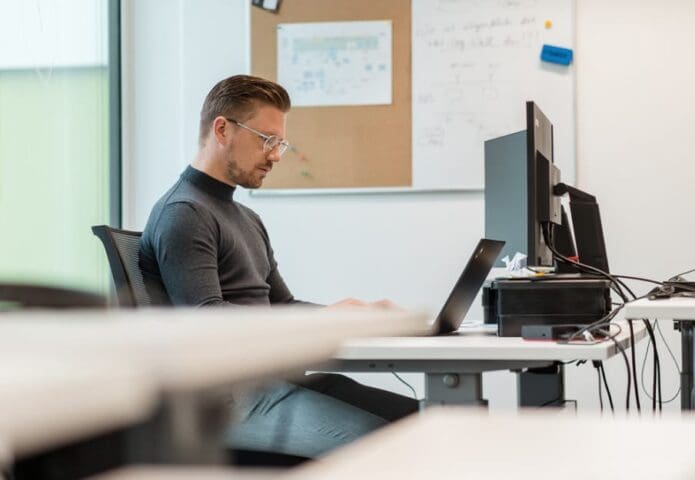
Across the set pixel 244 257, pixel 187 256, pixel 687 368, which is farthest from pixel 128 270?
pixel 687 368

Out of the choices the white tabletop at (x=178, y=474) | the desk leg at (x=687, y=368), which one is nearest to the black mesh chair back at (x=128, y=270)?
the desk leg at (x=687, y=368)

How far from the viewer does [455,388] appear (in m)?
1.96

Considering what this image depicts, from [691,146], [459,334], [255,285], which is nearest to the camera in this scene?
[459,334]

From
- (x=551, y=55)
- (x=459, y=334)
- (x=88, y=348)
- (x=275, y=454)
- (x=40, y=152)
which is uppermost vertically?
(x=551, y=55)

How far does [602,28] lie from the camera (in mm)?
3852

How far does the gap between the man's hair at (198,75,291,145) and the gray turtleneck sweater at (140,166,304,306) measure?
18cm

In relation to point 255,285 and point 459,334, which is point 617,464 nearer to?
point 459,334

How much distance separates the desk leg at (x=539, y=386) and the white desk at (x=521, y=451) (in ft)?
5.58

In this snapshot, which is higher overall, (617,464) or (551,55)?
(551,55)

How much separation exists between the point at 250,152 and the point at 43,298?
1.97 meters

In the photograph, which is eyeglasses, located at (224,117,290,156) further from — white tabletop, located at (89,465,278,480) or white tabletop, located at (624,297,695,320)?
white tabletop, located at (89,465,278,480)

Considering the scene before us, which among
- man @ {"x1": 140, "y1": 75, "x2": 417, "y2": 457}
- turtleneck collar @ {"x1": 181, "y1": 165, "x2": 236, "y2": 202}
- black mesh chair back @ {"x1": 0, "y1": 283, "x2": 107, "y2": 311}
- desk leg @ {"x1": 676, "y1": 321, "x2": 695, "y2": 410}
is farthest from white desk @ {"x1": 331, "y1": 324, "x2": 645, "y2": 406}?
black mesh chair back @ {"x1": 0, "y1": 283, "x2": 107, "y2": 311}

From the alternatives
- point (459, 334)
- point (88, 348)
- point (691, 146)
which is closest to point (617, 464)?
point (88, 348)

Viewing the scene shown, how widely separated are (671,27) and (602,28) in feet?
0.83
